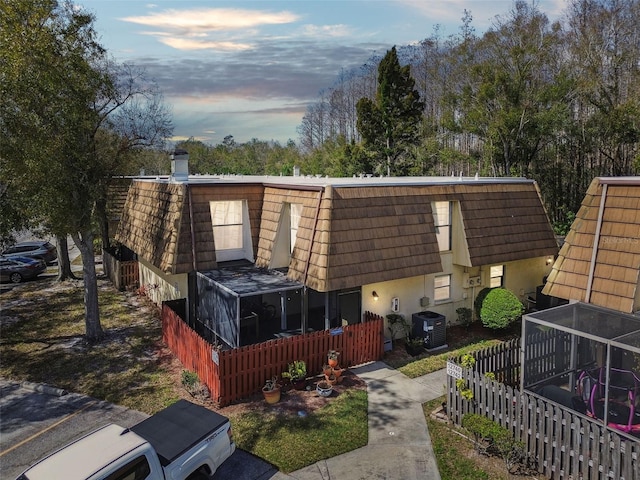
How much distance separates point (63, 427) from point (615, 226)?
1298cm

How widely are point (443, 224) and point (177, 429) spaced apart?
1134 cm

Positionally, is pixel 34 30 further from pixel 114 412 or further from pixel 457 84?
pixel 457 84

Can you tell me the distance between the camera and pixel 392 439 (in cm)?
968

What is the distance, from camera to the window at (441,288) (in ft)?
53.4

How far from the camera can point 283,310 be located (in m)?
14.0

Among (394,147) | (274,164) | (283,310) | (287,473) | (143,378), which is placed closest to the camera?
(287,473)

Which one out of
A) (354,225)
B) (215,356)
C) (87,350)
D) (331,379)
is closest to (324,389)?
(331,379)

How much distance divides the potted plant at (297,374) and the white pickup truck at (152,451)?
3307 millimetres

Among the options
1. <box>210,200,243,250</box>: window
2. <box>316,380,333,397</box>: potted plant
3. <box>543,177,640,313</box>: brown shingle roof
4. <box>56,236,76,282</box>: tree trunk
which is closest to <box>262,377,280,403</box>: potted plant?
<box>316,380,333,397</box>: potted plant

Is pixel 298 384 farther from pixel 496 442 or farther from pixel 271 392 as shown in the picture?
pixel 496 442

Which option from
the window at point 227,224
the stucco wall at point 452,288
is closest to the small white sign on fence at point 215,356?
the stucco wall at point 452,288

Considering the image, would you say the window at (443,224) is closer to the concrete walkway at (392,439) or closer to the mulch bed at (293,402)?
the concrete walkway at (392,439)

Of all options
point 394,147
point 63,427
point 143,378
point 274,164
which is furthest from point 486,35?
point 274,164

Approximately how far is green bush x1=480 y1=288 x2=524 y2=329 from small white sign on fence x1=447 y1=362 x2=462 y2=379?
19.8 ft
